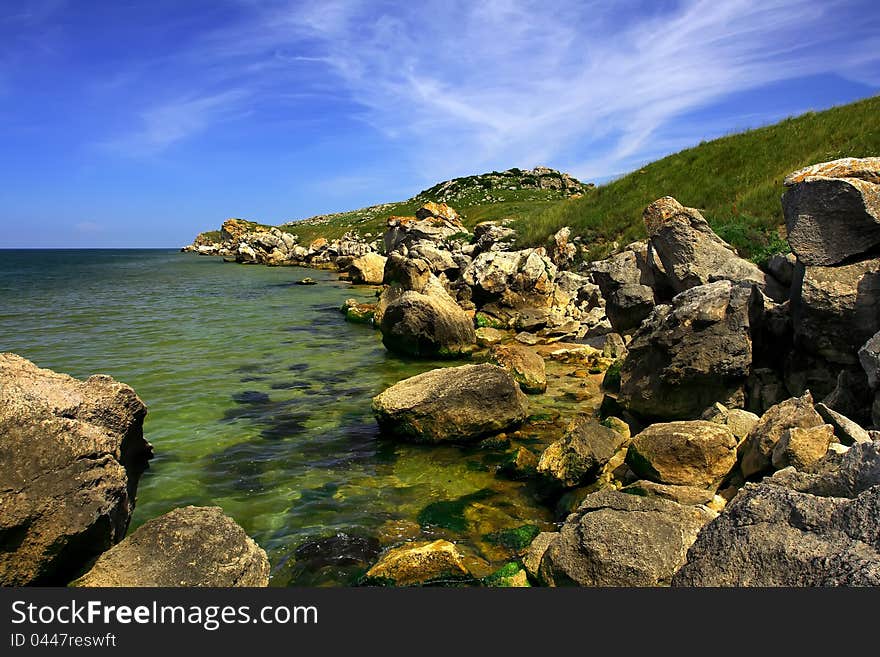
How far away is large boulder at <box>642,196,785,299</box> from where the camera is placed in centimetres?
→ 1334

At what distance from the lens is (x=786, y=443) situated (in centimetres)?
685

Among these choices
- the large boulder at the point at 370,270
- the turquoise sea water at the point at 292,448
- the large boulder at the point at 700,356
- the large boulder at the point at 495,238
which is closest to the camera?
the turquoise sea water at the point at 292,448

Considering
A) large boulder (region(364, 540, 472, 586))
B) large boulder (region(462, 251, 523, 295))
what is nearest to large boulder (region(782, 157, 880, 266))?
large boulder (region(364, 540, 472, 586))

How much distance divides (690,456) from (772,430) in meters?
1.13

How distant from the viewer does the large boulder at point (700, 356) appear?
33.3ft

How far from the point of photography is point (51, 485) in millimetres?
6242

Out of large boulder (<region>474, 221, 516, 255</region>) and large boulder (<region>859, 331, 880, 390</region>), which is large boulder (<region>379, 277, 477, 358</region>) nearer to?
large boulder (<region>859, 331, 880, 390</region>)

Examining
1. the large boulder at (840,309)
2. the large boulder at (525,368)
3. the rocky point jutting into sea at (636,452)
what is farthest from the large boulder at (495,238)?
the large boulder at (840,309)

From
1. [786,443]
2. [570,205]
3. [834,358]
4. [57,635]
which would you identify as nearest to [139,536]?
[57,635]

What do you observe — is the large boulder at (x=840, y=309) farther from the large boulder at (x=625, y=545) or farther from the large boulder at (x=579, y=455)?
the large boulder at (x=625, y=545)

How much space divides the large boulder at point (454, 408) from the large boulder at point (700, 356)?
107 inches

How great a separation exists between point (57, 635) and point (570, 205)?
140ft

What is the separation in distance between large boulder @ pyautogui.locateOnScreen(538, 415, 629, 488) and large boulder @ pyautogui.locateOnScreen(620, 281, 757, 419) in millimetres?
1693

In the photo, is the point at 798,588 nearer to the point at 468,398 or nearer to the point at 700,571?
the point at 700,571
